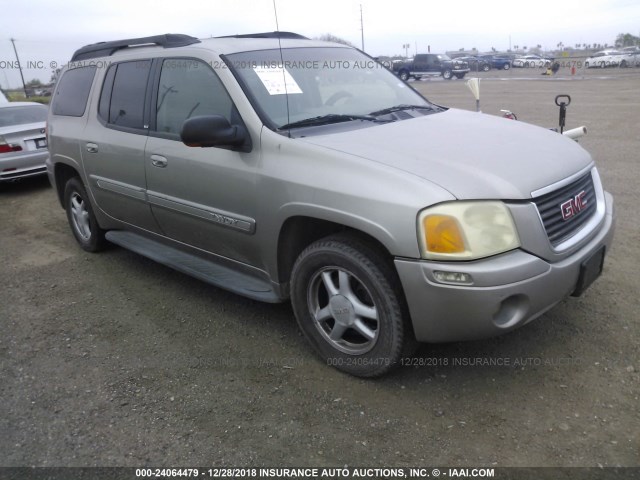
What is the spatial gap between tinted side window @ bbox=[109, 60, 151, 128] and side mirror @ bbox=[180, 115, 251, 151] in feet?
3.80

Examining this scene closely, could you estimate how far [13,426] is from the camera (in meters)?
2.96

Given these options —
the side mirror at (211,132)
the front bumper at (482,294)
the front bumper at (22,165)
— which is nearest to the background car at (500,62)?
the front bumper at (22,165)

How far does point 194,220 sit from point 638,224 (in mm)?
3981

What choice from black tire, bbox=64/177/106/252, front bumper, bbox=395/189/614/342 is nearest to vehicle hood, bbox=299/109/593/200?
front bumper, bbox=395/189/614/342

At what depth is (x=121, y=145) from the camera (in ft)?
14.2

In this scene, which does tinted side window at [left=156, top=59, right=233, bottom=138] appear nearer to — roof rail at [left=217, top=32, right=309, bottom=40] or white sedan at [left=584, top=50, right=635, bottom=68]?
roof rail at [left=217, top=32, right=309, bottom=40]

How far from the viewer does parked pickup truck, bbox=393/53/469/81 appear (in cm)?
3875

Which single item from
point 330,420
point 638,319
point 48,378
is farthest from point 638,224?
point 48,378

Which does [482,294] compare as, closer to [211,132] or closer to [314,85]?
[211,132]

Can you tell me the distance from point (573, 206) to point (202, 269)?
236 cm

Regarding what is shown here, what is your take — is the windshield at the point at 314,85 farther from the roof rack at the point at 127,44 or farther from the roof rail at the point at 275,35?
the roof rack at the point at 127,44

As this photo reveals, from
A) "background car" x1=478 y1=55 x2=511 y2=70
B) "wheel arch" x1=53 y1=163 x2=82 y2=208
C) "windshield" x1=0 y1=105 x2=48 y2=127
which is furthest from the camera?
"background car" x1=478 y1=55 x2=511 y2=70

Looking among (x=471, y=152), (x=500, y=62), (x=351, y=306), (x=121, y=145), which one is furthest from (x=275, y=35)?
(x=500, y=62)

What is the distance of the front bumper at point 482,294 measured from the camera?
2609 millimetres
